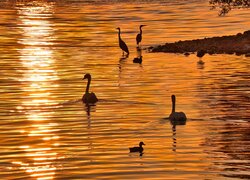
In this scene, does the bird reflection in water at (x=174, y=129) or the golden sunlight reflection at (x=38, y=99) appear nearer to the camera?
the golden sunlight reflection at (x=38, y=99)

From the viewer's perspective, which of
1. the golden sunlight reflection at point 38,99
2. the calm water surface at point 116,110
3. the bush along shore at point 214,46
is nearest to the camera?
the calm water surface at point 116,110

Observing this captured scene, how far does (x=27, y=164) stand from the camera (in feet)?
76.6

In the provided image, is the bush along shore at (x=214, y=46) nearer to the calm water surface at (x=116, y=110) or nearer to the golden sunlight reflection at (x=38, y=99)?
the calm water surface at (x=116, y=110)

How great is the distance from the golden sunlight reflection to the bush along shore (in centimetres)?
681

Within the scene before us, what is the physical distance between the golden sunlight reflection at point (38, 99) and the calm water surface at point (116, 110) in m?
0.03

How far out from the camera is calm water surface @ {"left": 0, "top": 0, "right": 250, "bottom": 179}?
23.4 meters

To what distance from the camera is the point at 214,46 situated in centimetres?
5675

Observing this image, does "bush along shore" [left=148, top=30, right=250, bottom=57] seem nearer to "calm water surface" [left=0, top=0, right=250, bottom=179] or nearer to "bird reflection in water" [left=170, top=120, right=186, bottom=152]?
"calm water surface" [left=0, top=0, right=250, bottom=179]

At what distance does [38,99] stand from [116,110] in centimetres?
410

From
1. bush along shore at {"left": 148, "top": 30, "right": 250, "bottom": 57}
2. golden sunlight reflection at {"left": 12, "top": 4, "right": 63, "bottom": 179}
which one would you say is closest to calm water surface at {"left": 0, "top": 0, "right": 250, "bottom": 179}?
golden sunlight reflection at {"left": 12, "top": 4, "right": 63, "bottom": 179}

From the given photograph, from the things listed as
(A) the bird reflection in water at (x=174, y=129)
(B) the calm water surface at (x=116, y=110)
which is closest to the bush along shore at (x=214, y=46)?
(B) the calm water surface at (x=116, y=110)

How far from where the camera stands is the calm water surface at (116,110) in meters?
23.4

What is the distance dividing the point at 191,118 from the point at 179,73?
47.1 feet

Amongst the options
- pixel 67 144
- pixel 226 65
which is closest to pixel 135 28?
pixel 226 65
